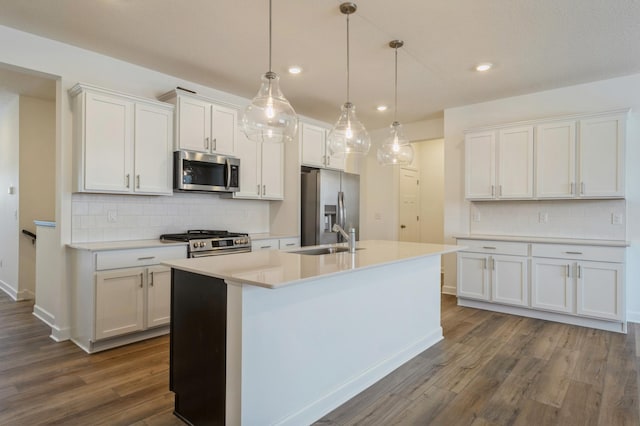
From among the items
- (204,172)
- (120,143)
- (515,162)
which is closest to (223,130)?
(204,172)

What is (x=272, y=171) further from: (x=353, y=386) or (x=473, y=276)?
(x=353, y=386)

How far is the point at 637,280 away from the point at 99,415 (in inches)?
195

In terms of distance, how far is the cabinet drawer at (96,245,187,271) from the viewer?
3014mm

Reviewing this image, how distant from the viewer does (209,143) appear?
397cm

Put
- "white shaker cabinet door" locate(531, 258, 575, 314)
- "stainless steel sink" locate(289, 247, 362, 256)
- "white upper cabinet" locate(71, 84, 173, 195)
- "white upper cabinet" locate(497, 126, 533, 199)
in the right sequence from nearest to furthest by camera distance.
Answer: "stainless steel sink" locate(289, 247, 362, 256) < "white upper cabinet" locate(71, 84, 173, 195) < "white shaker cabinet door" locate(531, 258, 575, 314) < "white upper cabinet" locate(497, 126, 533, 199)

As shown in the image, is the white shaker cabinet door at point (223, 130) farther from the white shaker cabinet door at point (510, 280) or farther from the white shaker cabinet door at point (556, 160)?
the white shaker cabinet door at point (556, 160)

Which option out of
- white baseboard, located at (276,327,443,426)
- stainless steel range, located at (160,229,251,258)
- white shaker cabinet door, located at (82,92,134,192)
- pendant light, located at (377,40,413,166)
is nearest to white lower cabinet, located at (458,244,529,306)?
white baseboard, located at (276,327,443,426)

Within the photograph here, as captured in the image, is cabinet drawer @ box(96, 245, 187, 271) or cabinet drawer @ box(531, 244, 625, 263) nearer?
cabinet drawer @ box(96, 245, 187, 271)

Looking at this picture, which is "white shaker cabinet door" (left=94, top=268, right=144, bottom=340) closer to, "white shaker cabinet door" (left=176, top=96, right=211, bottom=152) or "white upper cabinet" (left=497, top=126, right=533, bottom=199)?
"white shaker cabinet door" (left=176, top=96, right=211, bottom=152)

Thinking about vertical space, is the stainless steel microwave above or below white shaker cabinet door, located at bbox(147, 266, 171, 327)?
above

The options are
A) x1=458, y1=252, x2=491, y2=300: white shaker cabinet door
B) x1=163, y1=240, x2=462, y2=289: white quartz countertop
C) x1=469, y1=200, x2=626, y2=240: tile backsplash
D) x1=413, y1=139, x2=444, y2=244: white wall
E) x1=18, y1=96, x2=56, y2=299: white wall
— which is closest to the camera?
x1=163, y1=240, x2=462, y2=289: white quartz countertop

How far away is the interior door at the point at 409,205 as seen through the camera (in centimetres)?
644

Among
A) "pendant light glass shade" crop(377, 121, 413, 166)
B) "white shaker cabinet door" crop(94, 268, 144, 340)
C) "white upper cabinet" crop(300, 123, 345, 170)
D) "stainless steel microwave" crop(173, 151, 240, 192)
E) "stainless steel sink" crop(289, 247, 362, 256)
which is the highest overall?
"white upper cabinet" crop(300, 123, 345, 170)

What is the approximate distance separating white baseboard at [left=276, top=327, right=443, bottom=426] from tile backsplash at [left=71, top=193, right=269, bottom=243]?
2611 millimetres
